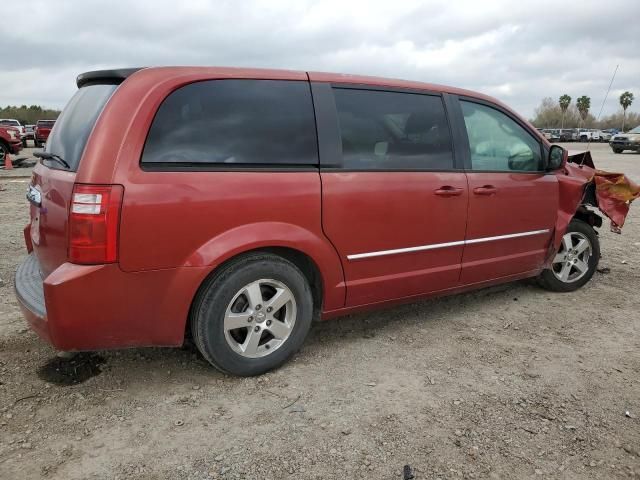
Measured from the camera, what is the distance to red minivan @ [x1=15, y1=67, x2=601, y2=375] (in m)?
2.56

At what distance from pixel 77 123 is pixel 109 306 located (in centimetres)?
104

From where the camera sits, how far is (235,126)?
286cm

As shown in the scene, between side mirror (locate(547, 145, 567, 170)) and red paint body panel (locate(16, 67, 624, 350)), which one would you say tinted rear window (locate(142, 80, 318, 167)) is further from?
side mirror (locate(547, 145, 567, 170))

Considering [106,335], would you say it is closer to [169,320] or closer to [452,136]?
[169,320]

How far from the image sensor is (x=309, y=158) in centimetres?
306

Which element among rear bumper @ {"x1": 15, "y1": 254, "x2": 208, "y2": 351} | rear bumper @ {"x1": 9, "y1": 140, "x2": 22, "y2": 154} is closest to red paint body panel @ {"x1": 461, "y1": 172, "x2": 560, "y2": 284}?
rear bumper @ {"x1": 15, "y1": 254, "x2": 208, "y2": 351}

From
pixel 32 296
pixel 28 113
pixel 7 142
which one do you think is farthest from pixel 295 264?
pixel 28 113

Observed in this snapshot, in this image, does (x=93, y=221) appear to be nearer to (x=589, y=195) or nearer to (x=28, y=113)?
(x=589, y=195)

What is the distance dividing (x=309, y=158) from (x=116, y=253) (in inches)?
46.3

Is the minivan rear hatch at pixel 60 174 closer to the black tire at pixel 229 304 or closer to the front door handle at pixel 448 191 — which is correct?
the black tire at pixel 229 304

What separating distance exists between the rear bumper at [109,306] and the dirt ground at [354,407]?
373mm

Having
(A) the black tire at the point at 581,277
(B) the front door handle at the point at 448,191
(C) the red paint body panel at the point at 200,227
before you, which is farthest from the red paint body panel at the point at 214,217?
(A) the black tire at the point at 581,277

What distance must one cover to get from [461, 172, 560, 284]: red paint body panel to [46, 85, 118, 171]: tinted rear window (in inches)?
94.7

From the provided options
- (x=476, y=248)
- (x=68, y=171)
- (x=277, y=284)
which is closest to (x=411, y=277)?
(x=476, y=248)
